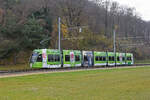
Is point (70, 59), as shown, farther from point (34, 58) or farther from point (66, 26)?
point (66, 26)

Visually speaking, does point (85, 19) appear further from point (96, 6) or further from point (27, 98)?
point (27, 98)

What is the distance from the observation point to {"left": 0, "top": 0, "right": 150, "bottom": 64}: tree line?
145ft

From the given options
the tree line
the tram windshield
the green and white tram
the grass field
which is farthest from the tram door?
the grass field

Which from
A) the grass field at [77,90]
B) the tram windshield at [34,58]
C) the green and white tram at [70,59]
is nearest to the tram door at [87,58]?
the green and white tram at [70,59]

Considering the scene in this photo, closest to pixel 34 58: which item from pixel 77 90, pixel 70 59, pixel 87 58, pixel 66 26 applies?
pixel 70 59

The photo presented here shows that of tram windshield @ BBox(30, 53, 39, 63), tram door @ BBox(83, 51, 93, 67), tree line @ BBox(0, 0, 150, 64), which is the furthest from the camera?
tree line @ BBox(0, 0, 150, 64)

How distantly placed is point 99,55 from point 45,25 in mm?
15245

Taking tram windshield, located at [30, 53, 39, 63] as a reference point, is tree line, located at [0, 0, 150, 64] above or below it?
above

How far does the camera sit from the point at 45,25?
5219 cm

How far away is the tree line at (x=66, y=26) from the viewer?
145ft

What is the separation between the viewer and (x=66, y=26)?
58.8 m

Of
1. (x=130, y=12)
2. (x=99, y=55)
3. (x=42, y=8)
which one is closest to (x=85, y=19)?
(x=42, y=8)

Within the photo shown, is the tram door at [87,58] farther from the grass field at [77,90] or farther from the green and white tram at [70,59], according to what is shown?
the grass field at [77,90]

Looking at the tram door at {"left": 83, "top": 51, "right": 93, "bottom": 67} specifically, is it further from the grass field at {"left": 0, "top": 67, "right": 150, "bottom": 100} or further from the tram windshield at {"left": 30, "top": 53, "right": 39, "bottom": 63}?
the grass field at {"left": 0, "top": 67, "right": 150, "bottom": 100}
